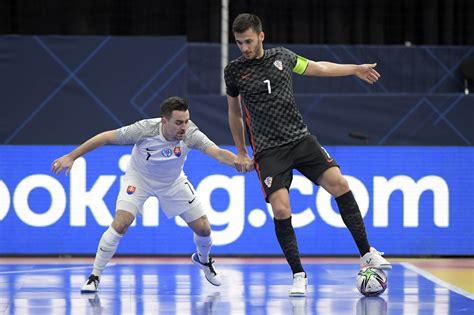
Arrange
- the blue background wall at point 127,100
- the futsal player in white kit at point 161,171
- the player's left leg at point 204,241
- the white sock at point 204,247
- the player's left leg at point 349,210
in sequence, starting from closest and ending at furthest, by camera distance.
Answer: the player's left leg at point 349,210 < the futsal player in white kit at point 161,171 < the player's left leg at point 204,241 < the white sock at point 204,247 < the blue background wall at point 127,100

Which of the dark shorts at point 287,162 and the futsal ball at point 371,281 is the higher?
the dark shorts at point 287,162

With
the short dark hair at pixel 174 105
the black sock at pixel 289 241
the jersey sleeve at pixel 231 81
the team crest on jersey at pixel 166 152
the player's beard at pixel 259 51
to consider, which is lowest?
the black sock at pixel 289 241

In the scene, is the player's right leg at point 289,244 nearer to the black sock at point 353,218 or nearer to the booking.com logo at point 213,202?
the black sock at point 353,218

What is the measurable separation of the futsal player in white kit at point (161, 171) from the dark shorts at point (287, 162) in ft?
0.92

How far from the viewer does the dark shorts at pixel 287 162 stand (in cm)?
829

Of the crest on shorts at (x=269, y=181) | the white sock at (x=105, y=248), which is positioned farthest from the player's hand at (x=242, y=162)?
the white sock at (x=105, y=248)

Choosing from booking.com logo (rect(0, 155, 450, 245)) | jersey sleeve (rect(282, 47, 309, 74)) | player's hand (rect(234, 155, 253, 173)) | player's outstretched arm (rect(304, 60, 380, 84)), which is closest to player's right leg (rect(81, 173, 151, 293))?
player's hand (rect(234, 155, 253, 173))

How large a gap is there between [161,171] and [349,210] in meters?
1.81

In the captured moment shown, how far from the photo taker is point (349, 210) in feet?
27.6

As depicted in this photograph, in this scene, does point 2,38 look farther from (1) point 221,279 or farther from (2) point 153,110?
(1) point 221,279

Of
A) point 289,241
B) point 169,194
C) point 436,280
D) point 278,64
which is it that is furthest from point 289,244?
point 436,280

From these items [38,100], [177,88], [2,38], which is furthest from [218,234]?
[2,38]

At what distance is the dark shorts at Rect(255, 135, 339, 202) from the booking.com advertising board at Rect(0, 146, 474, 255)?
154 inches

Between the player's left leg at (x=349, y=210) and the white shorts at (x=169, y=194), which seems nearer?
the player's left leg at (x=349, y=210)
